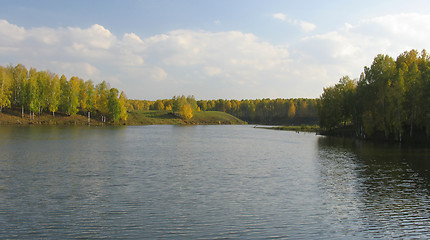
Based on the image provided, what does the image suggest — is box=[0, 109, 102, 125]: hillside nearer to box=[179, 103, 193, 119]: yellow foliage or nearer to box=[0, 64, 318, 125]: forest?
box=[0, 64, 318, 125]: forest

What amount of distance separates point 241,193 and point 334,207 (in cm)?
626

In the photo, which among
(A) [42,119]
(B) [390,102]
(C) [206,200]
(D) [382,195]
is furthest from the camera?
(A) [42,119]

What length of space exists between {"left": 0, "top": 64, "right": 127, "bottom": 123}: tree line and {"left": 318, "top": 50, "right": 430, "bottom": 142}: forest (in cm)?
9159

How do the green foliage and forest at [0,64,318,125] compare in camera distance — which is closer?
forest at [0,64,318,125]

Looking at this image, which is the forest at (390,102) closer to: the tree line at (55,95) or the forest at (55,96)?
the forest at (55,96)

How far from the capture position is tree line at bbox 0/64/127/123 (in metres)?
113

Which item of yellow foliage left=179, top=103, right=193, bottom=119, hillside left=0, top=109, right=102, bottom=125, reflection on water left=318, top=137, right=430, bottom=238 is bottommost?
reflection on water left=318, top=137, right=430, bottom=238

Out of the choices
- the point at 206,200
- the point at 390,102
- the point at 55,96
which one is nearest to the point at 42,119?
the point at 55,96

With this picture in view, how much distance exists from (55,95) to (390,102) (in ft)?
368

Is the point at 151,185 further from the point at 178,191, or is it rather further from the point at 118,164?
the point at 118,164

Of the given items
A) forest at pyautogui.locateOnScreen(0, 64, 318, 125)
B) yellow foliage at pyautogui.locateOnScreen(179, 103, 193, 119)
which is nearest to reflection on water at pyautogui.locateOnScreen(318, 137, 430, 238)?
forest at pyautogui.locateOnScreen(0, 64, 318, 125)

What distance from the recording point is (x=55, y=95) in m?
119

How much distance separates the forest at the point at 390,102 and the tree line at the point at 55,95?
91.6 meters

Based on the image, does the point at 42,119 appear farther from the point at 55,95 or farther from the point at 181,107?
the point at 181,107
